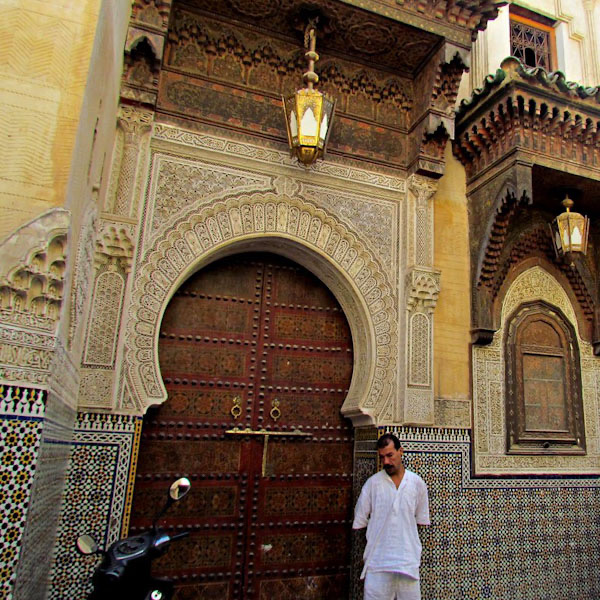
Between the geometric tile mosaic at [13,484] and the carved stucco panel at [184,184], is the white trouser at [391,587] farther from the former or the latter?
the carved stucco panel at [184,184]

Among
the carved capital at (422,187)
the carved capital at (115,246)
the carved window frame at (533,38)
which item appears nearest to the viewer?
the carved capital at (115,246)

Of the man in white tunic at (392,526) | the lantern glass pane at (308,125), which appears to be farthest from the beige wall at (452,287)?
the lantern glass pane at (308,125)

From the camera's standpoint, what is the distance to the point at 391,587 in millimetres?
2645

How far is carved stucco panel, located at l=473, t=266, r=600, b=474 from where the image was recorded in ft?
12.2

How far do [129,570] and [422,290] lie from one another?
2542mm

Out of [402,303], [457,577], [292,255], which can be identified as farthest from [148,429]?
[457,577]

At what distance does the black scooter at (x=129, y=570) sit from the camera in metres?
1.65

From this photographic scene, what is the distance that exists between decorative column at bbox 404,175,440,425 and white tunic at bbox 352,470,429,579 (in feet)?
2.06

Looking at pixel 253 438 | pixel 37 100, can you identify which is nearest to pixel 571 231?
pixel 253 438

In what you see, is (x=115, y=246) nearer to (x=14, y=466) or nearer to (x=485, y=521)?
(x=14, y=466)

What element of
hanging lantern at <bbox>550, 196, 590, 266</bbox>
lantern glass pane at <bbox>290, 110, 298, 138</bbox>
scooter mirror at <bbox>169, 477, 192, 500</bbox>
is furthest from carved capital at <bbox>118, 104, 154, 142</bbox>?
hanging lantern at <bbox>550, 196, 590, 266</bbox>

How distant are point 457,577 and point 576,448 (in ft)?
4.85

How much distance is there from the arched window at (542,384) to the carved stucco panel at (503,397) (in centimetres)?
6

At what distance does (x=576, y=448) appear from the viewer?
405cm
